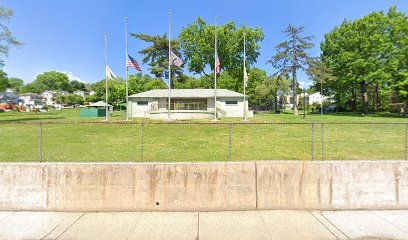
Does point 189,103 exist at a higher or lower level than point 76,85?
lower

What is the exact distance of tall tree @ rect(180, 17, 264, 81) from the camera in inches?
1794

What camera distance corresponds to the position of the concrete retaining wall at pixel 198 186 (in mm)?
4926

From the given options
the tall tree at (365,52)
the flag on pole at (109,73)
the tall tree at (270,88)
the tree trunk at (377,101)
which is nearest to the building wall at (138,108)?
the flag on pole at (109,73)

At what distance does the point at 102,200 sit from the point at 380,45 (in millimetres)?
45438

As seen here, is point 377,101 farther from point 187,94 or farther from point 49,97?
point 49,97

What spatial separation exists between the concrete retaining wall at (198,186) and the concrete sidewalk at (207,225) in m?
0.19

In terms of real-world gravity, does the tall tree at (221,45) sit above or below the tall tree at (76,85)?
below

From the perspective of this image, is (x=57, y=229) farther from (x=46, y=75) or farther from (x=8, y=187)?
(x=46, y=75)

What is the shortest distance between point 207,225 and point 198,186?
3.03 ft

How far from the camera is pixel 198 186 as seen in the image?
16.4 feet

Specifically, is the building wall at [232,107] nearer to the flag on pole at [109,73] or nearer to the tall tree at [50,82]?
the flag on pole at [109,73]

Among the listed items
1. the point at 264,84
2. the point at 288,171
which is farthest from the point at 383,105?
the point at 288,171

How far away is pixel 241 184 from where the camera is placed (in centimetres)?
502

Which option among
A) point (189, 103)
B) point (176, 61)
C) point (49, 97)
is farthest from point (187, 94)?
point (49, 97)
